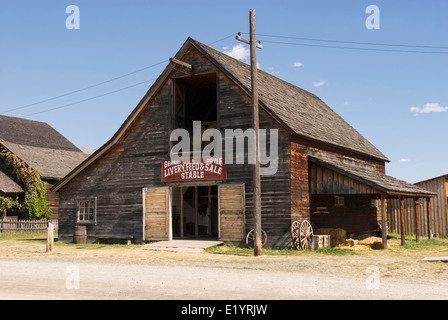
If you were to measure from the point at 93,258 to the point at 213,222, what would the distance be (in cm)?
1073

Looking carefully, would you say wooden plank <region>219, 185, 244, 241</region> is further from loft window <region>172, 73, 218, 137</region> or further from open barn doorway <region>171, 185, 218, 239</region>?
open barn doorway <region>171, 185, 218, 239</region>

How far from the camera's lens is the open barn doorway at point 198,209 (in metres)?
26.0

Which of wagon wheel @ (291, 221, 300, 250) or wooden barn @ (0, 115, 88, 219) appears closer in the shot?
wagon wheel @ (291, 221, 300, 250)

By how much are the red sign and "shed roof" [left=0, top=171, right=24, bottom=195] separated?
18.0 meters

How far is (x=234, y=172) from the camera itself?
21281 millimetres

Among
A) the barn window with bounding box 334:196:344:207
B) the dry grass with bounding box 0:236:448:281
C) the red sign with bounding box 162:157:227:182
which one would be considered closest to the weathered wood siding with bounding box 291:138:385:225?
the dry grass with bounding box 0:236:448:281

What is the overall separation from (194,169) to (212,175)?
0.94 m

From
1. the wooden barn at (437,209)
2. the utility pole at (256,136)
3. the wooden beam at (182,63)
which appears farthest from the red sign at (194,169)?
the wooden barn at (437,209)

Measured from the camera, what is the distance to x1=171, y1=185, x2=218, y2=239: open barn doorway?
85.5ft

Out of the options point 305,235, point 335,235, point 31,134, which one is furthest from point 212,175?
point 31,134

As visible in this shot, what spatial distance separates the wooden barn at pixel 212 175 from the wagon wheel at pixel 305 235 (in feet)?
1.68

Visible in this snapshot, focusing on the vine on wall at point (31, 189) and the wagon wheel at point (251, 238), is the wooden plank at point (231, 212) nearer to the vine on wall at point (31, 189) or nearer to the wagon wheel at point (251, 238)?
the wagon wheel at point (251, 238)
